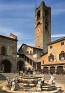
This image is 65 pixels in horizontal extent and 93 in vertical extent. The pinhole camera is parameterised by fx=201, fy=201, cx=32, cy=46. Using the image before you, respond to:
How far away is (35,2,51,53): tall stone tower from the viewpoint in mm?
67312

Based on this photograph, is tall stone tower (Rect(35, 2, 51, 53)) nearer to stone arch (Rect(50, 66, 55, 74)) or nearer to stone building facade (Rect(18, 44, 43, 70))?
stone building facade (Rect(18, 44, 43, 70))

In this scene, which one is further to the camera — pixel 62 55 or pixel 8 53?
pixel 8 53

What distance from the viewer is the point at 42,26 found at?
67938mm

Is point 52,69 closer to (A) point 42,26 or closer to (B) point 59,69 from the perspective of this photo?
(B) point 59,69

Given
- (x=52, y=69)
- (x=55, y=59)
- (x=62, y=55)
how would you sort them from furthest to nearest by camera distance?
(x=55, y=59) → (x=52, y=69) → (x=62, y=55)

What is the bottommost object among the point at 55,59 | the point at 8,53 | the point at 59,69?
the point at 59,69

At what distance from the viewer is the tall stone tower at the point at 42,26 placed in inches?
2650

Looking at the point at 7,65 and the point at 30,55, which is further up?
the point at 30,55

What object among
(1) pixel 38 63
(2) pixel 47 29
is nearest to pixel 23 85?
(1) pixel 38 63

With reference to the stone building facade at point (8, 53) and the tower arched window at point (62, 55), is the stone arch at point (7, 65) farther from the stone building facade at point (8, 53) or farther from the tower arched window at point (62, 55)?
the tower arched window at point (62, 55)

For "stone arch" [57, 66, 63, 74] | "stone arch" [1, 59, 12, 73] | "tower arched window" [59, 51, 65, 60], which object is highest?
"tower arched window" [59, 51, 65, 60]

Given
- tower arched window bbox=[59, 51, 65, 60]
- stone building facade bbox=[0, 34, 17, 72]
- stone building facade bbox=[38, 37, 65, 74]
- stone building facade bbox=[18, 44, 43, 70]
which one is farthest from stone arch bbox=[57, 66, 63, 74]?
stone building facade bbox=[0, 34, 17, 72]

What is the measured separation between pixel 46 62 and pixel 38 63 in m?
4.07

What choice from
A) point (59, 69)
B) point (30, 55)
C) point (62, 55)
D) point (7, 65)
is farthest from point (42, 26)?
point (59, 69)
